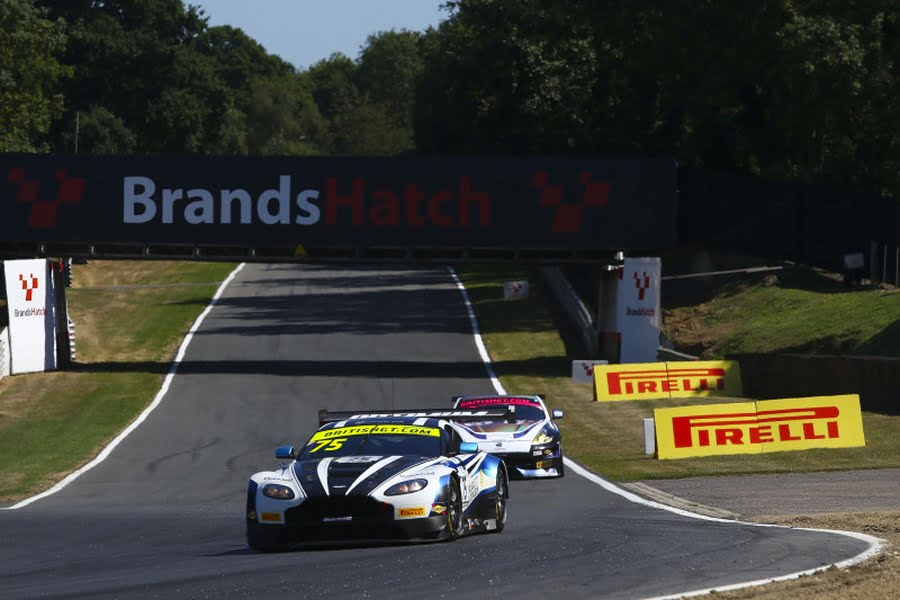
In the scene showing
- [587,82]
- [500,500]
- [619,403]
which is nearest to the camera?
[500,500]

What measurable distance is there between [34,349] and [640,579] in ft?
131

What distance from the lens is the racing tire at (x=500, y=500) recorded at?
1641 cm

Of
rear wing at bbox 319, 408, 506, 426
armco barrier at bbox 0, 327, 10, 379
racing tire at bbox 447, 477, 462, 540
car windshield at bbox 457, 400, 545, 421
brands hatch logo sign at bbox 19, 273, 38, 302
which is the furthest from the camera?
brands hatch logo sign at bbox 19, 273, 38, 302

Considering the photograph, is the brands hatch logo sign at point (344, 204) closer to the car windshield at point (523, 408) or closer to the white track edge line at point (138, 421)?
the white track edge line at point (138, 421)

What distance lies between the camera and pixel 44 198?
49625mm

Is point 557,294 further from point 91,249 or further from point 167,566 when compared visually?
point 167,566

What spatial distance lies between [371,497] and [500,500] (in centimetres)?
230

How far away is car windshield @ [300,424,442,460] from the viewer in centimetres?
1617

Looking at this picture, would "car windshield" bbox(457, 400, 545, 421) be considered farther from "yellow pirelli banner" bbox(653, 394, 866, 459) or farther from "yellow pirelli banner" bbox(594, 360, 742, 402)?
"yellow pirelli banner" bbox(594, 360, 742, 402)

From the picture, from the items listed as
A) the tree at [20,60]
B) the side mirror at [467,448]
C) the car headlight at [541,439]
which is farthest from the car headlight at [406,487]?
the tree at [20,60]

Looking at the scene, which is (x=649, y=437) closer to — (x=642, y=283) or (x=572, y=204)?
(x=642, y=283)

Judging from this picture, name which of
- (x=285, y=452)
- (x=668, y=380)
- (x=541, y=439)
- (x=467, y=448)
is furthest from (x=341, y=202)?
(x=467, y=448)

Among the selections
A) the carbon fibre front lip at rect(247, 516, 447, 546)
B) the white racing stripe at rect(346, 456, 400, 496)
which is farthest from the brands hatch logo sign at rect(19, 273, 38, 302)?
the carbon fibre front lip at rect(247, 516, 447, 546)

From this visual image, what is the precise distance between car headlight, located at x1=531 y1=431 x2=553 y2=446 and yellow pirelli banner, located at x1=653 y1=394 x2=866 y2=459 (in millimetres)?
3747
